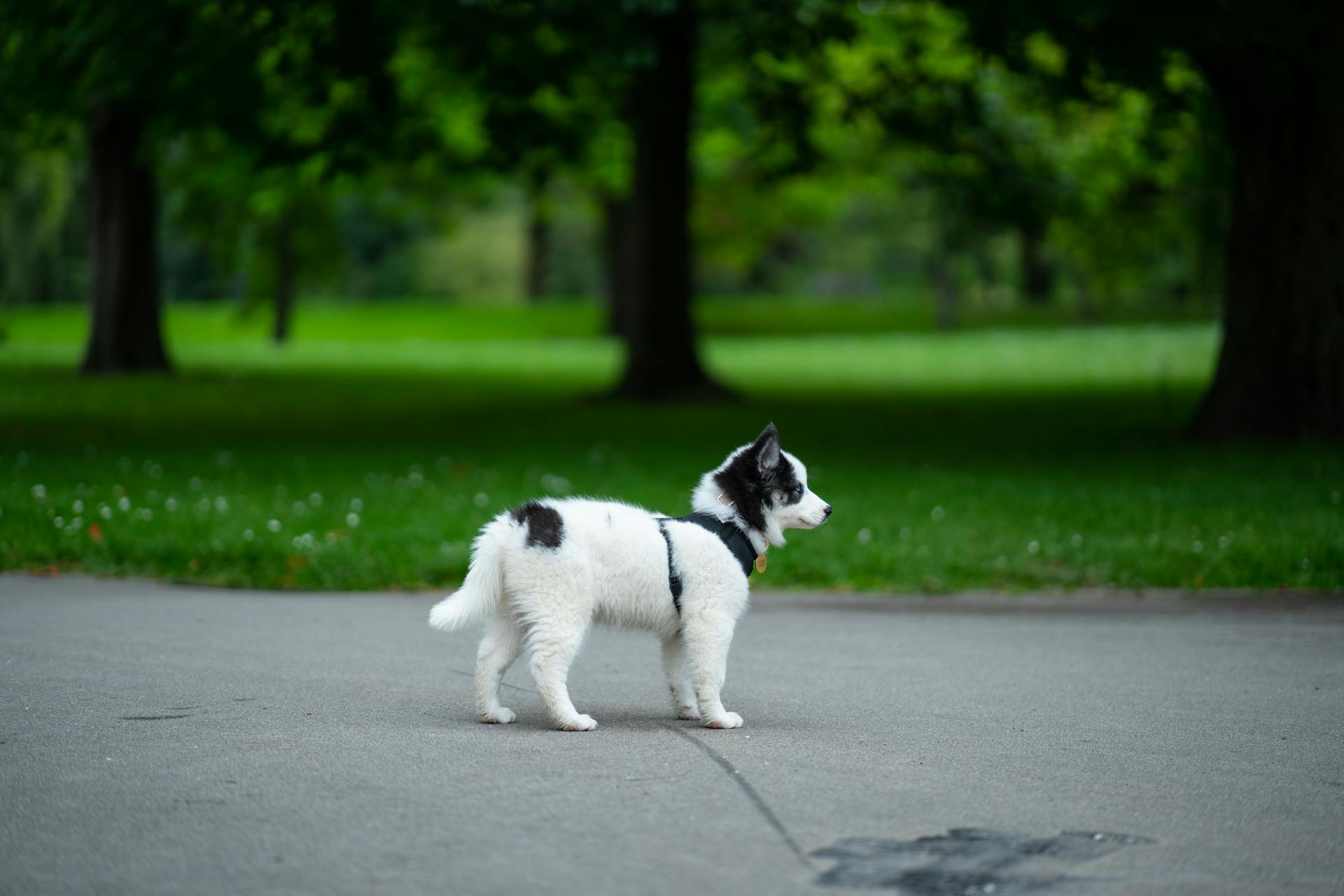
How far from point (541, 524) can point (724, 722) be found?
3.84ft

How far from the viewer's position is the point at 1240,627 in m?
9.70

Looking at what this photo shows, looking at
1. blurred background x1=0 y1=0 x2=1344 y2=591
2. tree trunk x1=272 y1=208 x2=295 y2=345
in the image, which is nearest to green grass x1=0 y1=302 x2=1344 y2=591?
blurred background x1=0 y1=0 x2=1344 y2=591

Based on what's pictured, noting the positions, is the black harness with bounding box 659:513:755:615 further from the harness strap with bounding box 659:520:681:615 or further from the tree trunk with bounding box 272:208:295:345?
the tree trunk with bounding box 272:208:295:345

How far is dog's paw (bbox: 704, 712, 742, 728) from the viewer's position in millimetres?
6859

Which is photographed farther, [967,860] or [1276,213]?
[1276,213]

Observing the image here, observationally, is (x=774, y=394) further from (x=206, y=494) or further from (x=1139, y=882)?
(x=1139, y=882)

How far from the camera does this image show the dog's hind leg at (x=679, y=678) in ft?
23.4

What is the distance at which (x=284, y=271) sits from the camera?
49531 millimetres

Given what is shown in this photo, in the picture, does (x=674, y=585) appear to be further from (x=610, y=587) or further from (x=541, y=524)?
(x=541, y=524)

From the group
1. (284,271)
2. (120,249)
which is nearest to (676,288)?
(120,249)

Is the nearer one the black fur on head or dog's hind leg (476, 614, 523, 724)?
dog's hind leg (476, 614, 523, 724)

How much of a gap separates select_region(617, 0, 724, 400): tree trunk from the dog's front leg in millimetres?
19195

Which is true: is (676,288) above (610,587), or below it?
above

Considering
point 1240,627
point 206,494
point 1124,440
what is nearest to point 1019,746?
point 1240,627
